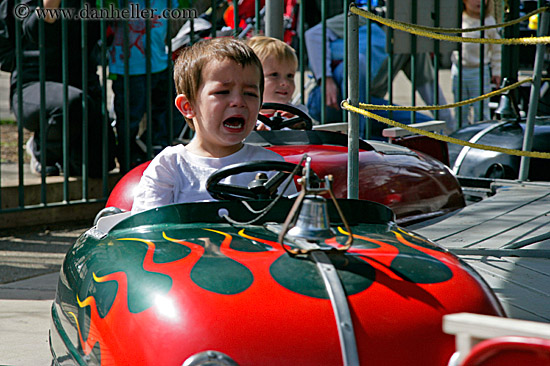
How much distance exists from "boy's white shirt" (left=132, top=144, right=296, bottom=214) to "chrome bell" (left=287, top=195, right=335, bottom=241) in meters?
0.90

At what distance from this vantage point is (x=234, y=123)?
3.21 m

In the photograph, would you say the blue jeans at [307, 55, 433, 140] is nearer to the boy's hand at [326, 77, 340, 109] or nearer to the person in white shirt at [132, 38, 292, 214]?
the boy's hand at [326, 77, 340, 109]

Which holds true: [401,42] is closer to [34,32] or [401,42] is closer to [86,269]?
[34,32]

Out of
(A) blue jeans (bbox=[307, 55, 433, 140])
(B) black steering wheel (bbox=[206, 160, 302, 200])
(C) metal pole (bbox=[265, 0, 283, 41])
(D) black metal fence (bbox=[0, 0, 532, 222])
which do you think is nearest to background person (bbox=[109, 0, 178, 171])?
(D) black metal fence (bbox=[0, 0, 532, 222])

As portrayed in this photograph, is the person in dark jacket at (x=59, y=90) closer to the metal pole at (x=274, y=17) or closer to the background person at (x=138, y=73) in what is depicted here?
the background person at (x=138, y=73)

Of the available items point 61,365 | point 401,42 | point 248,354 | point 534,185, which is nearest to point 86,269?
point 61,365

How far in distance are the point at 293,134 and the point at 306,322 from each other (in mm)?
2635

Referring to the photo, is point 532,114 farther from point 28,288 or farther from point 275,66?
point 28,288

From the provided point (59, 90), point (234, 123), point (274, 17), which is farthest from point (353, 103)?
point (59, 90)

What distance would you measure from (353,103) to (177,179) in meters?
0.84

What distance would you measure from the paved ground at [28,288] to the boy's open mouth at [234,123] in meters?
1.33

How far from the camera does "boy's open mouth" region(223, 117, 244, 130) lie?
3.18m

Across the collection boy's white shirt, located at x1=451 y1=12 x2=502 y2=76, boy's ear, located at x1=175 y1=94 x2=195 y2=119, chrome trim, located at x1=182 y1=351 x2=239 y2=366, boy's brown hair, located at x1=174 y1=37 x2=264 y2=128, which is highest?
boy's white shirt, located at x1=451 y1=12 x2=502 y2=76

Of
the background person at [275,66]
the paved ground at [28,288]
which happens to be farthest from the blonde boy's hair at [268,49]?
the paved ground at [28,288]
